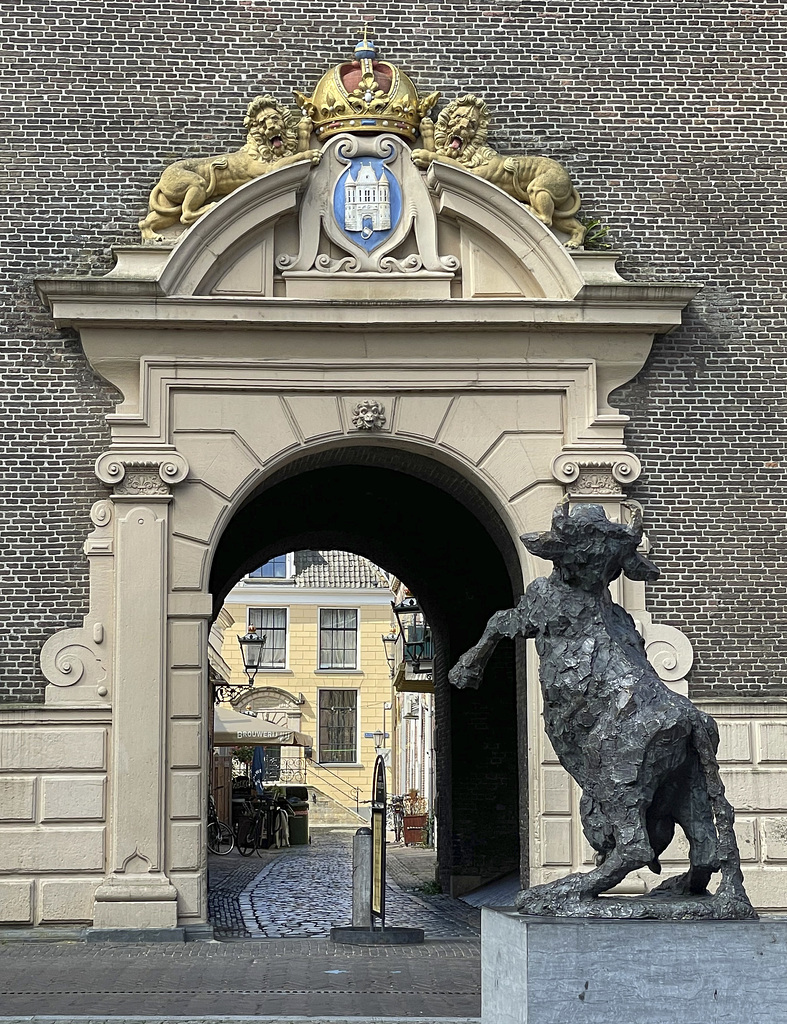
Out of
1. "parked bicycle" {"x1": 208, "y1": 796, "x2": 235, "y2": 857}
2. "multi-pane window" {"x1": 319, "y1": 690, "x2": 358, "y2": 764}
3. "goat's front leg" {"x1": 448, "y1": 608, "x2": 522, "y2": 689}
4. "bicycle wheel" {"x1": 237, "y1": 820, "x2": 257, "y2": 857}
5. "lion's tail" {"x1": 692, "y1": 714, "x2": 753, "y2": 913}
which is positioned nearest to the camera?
"lion's tail" {"x1": 692, "y1": 714, "x2": 753, "y2": 913}

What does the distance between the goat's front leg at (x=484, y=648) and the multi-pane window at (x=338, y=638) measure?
1666 inches

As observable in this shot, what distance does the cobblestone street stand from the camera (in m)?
14.6

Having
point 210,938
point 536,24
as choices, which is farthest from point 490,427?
point 210,938

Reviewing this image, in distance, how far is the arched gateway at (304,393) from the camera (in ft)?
43.2

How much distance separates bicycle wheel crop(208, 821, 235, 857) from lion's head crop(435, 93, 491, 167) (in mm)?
15444

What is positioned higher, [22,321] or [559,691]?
[22,321]

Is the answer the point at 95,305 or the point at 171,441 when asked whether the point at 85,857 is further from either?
the point at 95,305

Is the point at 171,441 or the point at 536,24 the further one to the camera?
the point at 536,24

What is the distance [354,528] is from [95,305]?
20.3 feet

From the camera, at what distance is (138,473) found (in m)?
13.4

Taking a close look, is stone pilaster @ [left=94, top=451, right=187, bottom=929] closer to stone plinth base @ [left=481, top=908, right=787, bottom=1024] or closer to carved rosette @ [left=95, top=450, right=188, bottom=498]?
carved rosette @ [left=95, top=450, right=188, bottom=498]

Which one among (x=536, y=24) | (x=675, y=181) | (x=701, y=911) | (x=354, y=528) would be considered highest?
(x=536, y=24)

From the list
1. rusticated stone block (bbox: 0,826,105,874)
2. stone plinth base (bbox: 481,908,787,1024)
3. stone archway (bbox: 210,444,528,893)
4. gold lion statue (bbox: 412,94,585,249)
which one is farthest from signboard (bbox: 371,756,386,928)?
stone plinth base (bbox: 481,908,787,1024)

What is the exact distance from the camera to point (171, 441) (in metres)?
13.6
